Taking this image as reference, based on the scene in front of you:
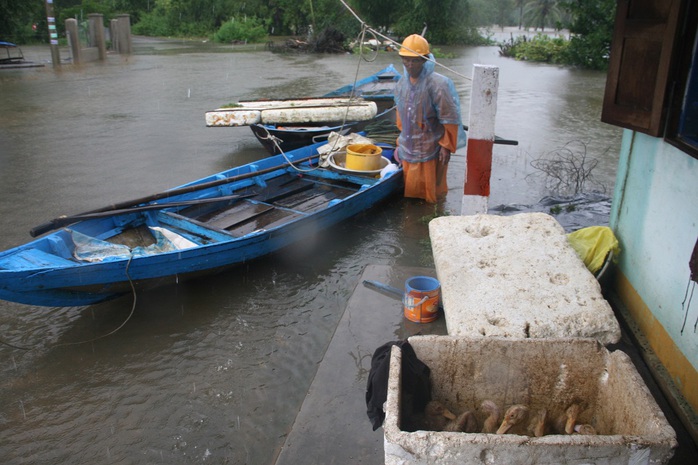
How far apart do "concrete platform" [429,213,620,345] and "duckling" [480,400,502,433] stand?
0.36 metres

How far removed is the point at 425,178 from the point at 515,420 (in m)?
5.23

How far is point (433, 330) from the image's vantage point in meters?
4.12

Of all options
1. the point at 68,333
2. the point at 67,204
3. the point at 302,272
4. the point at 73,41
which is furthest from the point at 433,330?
the point at 73,41

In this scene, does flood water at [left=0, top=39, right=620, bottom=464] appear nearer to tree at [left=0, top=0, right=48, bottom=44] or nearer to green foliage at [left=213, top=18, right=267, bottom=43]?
tree at [left=0, top=0, right=48, bottom=44]

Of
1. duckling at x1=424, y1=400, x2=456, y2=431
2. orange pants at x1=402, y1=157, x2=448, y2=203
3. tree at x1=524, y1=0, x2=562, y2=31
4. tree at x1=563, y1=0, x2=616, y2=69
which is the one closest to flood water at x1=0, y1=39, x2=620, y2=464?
orange pants at x1=402, y1=157, x2=448, y2=203

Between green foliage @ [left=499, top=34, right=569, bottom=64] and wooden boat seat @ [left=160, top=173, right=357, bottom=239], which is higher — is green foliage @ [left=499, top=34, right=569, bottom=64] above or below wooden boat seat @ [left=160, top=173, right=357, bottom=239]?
above

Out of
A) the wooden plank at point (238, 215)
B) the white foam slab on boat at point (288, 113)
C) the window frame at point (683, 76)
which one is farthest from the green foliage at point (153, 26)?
the window frame at point (683, 76)

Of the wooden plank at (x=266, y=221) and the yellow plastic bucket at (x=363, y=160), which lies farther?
the yellow plastic bucket at (x=363, y=160)

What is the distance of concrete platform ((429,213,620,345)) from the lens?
3.16 metres

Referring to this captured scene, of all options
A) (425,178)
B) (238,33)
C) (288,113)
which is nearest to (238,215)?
(425,178)

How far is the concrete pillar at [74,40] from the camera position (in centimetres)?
2391

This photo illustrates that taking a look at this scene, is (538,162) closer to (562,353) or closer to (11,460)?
(562,353)

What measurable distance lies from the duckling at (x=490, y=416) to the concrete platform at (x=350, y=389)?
67 cm

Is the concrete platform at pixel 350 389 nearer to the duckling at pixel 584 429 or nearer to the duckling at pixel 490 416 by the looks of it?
the duckling at pixel 490 416
